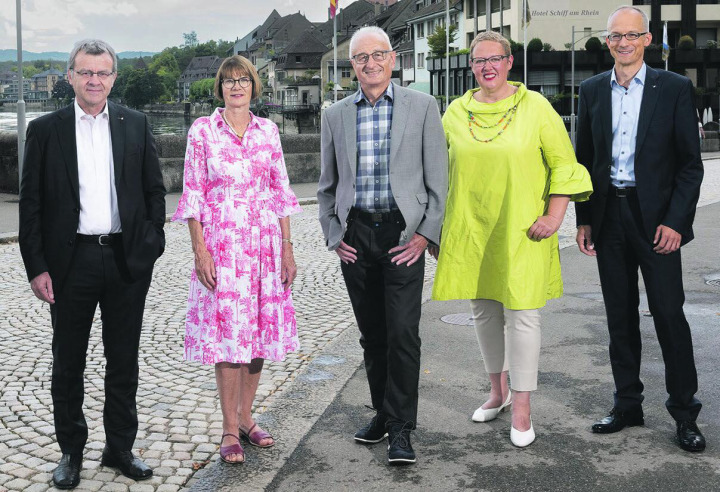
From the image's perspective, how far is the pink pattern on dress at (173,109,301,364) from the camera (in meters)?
4.72

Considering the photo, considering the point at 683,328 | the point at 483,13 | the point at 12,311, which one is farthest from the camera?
the point at 483,13

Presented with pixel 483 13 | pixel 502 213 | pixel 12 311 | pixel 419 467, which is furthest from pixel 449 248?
pixel 483 13

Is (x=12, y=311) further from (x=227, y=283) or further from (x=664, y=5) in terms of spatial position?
(x=664, y=5)

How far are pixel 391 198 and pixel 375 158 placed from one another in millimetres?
214

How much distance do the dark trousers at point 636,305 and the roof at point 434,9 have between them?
7422 cm

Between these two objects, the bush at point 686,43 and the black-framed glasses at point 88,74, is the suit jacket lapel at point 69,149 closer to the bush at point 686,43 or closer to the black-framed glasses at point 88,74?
the black-framed glasses at point 88,74

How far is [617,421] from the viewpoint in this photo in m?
5.14

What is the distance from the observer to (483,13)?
7688 cm

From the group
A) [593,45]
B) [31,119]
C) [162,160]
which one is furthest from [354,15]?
[31,119]

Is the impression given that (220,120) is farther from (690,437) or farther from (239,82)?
(690,437)

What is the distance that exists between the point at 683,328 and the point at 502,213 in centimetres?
111

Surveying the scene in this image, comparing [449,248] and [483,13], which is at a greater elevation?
[483,13]

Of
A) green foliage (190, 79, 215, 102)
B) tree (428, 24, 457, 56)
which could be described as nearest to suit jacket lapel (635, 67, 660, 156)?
tree (428, 24, 457, 56)

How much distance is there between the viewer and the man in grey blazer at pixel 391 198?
475 centimetres
